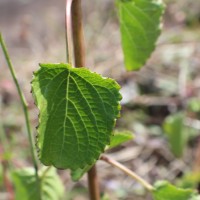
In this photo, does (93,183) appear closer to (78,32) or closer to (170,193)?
(170,193)

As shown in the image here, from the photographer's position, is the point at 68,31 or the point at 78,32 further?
the point at 78,32

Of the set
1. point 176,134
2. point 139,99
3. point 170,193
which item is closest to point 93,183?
point 170,193

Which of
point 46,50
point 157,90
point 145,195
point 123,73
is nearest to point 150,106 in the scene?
point 157,90

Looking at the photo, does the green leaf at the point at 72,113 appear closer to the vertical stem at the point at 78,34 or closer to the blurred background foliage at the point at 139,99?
the vertical stem at the point at 78,34

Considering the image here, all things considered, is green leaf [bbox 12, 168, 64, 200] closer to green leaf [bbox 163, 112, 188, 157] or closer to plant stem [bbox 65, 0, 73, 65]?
plant stem [bbox 65, 0, 73, 65]

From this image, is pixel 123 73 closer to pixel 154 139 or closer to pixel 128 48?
pixel 154 139

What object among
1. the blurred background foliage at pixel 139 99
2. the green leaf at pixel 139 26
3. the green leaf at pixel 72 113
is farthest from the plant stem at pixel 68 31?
the blurred background foliage at pixel 139 99

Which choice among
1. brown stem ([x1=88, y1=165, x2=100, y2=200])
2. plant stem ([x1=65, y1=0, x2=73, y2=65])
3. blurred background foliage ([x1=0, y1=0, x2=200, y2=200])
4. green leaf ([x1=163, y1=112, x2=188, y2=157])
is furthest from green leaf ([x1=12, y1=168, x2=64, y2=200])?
green leaf ([x1=163, y1=112, x2=188, y2=157])
